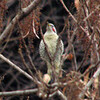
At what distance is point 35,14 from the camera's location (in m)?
3.01

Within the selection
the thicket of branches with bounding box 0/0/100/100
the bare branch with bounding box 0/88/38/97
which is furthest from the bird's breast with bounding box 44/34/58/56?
the bare branch with bounding box 0/88/38/97

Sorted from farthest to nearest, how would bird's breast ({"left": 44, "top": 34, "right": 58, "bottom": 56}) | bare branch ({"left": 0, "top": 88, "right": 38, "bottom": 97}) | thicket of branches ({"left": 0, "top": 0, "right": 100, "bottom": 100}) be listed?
bird's breast ({"left": 44, "top": 34, "right": 58, "bottom": 56})
bare branch ({"left": 0, "top": 88, "right": 38, "bottom": 97})
thicket of branches ({"left": 0, "top": 0, "right": 100, "bottom": 100})

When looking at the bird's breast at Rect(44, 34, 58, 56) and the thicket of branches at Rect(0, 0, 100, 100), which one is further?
the bird's breast at Rect(44, 34, 58, 56)

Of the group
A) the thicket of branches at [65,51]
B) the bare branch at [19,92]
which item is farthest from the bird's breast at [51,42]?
the bare branch at [19,92]

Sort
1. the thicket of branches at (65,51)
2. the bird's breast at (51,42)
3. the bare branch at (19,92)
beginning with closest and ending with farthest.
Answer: the thicket of branches at (65,51) → the bare branch at (19,92) → the bird's breast at (51,42)

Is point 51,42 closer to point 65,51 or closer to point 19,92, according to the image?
point 65,51

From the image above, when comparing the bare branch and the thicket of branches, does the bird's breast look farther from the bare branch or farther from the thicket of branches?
the bare branch

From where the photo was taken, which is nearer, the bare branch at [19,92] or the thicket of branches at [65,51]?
the thicket of branches at [65,51]

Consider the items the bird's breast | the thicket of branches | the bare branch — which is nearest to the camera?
the thicket of branches

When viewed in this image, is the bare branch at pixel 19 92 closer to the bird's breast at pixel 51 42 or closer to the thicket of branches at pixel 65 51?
the thicket of branches at pixel 65 51

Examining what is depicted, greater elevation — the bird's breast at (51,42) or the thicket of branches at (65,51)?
the thicket of branches at (65,51)

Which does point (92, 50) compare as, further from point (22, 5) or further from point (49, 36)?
point (49, 36)

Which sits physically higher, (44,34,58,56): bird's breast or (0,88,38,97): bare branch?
(0,88,38,97): bare branch

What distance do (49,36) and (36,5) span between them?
4.92 ft
